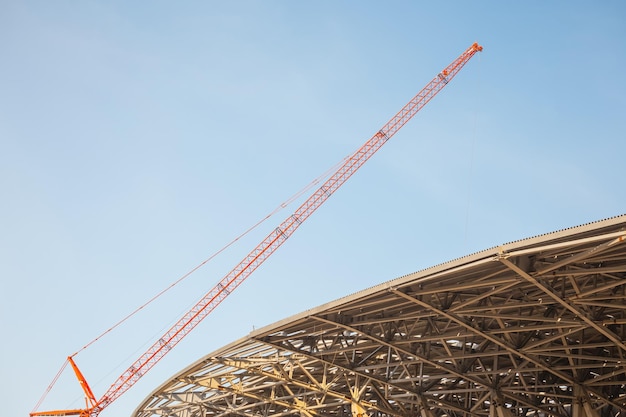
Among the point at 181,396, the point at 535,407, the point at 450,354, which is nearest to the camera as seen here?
the point at 450,354

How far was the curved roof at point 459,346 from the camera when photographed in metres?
27.8

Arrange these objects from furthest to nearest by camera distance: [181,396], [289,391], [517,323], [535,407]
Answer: [181,396] → [289,391] → [535,407] → [517,323]

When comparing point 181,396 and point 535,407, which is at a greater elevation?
point 181,396

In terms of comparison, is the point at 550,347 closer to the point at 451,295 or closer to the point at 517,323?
the point at 517,323

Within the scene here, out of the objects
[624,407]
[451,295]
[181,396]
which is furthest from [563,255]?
[181,396]

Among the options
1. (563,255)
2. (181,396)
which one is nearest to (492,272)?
(563,255)

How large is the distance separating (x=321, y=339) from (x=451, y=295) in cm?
987

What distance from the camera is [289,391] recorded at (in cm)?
4653

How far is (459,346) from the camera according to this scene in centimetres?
3981

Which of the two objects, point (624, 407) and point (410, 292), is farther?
point (624, 407)

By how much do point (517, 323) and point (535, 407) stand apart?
28.7ft

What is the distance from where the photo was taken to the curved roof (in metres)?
27.8

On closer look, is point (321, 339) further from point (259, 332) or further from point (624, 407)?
point (624, 407)

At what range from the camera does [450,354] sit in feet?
122
